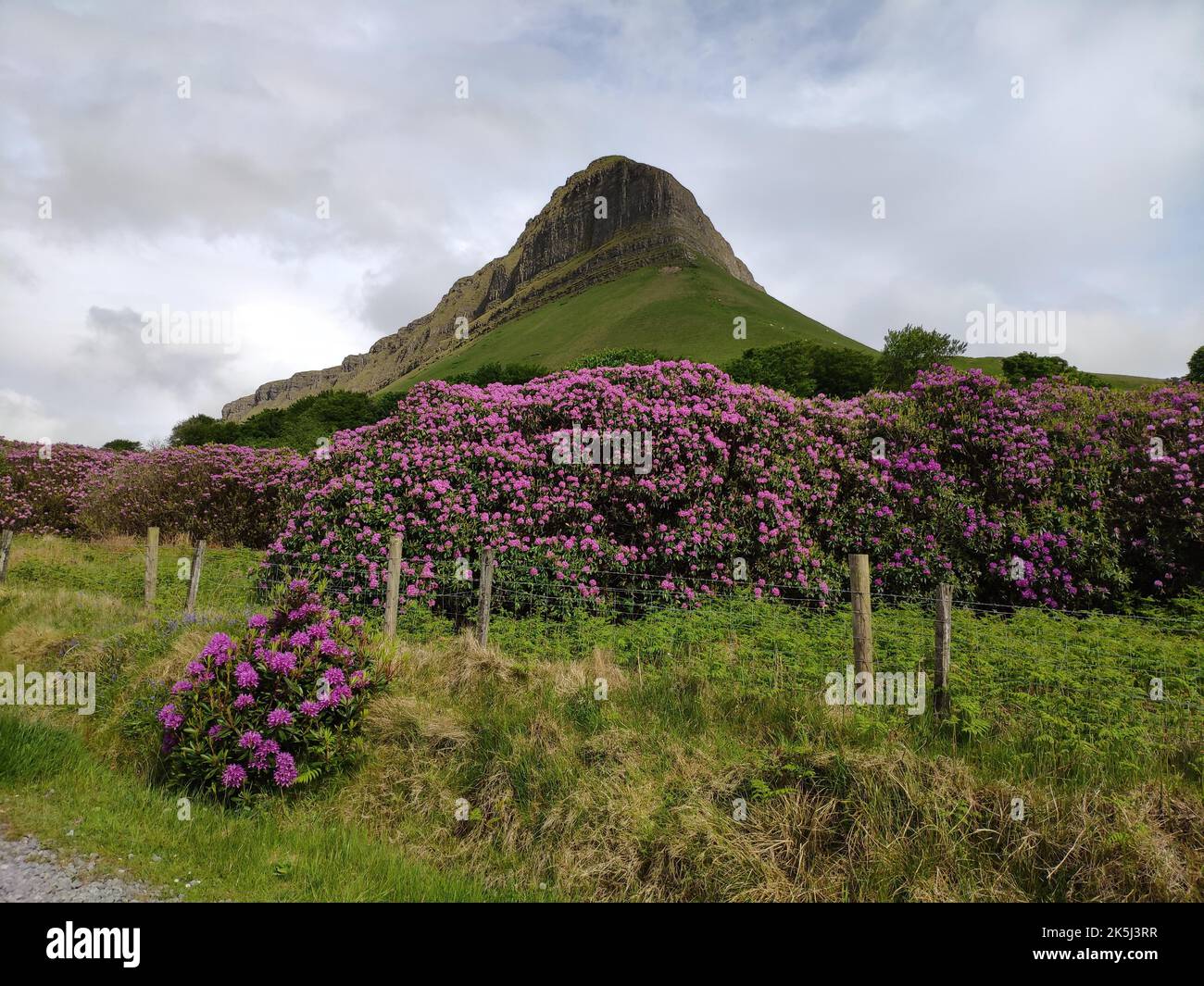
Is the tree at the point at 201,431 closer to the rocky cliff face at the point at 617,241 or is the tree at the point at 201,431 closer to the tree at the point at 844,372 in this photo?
the tree at the point at 844,372

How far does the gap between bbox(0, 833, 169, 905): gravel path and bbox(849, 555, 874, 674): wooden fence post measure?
5500mm

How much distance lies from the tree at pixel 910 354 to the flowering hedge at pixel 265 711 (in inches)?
2291

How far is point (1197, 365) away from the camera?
49.2 meters

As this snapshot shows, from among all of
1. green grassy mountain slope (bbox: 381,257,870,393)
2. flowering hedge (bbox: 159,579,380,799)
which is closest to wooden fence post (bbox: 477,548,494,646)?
flowering hedge (bbox: 159,579,380,799)

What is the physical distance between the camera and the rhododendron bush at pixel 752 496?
10.2 m

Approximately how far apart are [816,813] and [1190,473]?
33.8ft

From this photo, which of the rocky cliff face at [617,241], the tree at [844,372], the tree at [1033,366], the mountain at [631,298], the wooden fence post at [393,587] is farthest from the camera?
the rocky cliff face at [617,241]

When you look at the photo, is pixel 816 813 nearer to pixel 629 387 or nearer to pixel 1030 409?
pixel 629 387

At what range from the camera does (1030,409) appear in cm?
1146

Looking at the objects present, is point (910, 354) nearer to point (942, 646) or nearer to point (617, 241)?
point (942, 646)

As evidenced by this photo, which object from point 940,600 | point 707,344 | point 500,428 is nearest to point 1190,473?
point 940,600

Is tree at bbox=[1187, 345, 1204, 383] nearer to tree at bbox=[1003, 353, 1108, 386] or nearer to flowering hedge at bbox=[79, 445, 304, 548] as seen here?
tree at bbox=[1003, 353, 1108, 386]

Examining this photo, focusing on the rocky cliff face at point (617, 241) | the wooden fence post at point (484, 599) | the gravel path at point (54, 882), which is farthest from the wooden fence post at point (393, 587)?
the rocky cliff face at point (617, 241)

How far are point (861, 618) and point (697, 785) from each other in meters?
2.26
